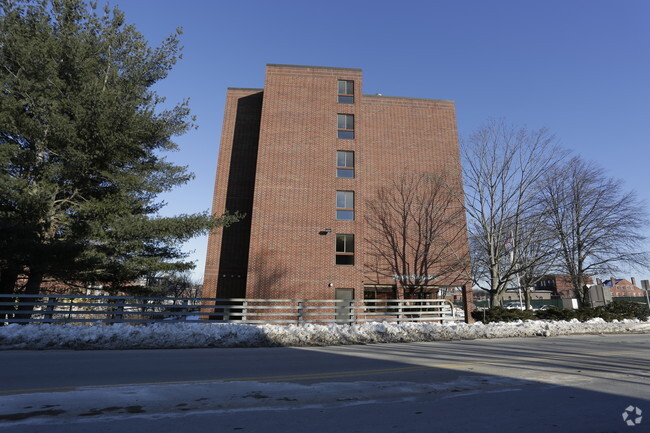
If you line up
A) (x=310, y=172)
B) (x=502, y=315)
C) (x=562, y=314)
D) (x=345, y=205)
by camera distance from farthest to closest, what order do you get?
(x=310, y=172) < (x=345, y=205) < (x=562, y=314) < (x=502, y=315)

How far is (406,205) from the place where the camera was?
26438mm

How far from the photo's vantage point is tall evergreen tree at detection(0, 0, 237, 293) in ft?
43.8

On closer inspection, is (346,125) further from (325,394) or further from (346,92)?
(325,394)

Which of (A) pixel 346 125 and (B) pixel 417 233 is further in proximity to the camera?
(B) pixel 417 233

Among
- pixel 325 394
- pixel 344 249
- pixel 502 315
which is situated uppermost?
pixel 344 249

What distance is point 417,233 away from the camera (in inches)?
1025

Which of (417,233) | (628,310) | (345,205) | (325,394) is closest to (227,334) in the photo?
(325,394)

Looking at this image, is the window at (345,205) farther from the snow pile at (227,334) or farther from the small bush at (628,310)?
the small bush at (628,310)

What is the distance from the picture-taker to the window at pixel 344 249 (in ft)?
73.2

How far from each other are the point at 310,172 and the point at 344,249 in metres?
5.63

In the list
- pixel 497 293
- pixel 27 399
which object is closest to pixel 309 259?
pixel 497 293

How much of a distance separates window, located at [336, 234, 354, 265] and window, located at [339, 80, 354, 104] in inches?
404

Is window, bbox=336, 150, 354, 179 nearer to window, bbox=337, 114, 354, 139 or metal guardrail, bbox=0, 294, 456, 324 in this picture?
window, bbox=337, 114, 354, 139

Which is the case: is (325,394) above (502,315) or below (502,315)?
below
